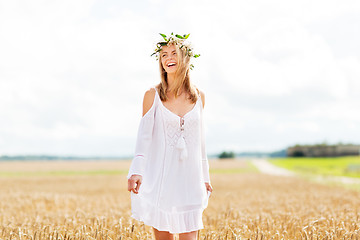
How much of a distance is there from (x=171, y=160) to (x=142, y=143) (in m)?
0.32

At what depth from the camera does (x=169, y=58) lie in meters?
4.04

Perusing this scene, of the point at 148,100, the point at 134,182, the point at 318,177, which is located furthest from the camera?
the point at 318,177

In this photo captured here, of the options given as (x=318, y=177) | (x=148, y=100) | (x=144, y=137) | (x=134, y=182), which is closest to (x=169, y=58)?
(x=148, y=100)

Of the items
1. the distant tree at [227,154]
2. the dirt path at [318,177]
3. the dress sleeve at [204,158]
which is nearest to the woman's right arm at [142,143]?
the dress sleeve at [204,158]

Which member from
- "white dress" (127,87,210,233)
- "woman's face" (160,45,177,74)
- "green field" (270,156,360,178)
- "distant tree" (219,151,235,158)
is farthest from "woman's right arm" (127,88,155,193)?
"distant tree" (219,151,235,158)

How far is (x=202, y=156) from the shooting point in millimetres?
4148

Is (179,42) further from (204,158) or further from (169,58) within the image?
(204,158)

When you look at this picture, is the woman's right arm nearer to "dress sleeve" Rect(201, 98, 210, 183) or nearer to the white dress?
the white dress

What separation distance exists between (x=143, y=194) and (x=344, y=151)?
92183 mm

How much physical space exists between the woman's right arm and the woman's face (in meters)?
0.27

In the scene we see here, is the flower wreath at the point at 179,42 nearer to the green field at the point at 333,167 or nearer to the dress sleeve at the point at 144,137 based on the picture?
the dress sleeve at the point at 144,137

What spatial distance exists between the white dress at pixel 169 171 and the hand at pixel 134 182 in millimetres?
40

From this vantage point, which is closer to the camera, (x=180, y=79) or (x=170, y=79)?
(x=180, y=79)

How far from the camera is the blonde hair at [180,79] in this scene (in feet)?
13.0
